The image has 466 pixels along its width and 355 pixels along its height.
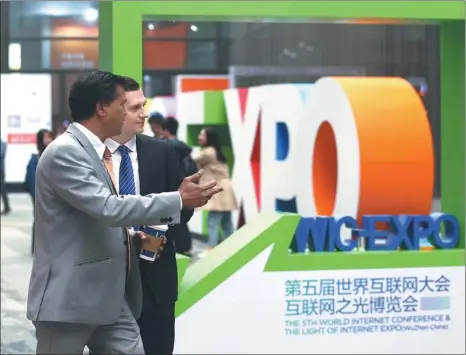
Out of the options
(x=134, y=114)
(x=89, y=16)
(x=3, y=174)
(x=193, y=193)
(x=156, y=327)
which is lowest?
(x=3, y=174)

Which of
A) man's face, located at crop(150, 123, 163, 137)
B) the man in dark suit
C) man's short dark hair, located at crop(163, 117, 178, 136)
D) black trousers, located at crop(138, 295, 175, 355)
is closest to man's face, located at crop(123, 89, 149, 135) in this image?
the man in dark suit

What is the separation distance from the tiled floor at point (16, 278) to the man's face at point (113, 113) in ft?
13.1

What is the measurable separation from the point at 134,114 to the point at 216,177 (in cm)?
712

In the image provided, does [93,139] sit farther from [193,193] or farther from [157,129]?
[157,129]

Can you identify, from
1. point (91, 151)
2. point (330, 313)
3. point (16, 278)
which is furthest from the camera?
point (16, 278)

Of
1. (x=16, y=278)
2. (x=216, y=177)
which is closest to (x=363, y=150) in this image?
(x=216, y=177)

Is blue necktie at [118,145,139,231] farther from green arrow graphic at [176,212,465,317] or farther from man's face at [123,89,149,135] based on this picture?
green arrow graphic at [176,212,465,317]

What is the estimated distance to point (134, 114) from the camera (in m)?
4.49

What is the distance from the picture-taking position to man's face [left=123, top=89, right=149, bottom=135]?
176 inches

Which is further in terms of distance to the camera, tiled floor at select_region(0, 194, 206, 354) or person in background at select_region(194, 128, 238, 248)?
person in background at select_region(194, 128, 238, 248)

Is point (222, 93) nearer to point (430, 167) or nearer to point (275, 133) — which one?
point (275, 133)

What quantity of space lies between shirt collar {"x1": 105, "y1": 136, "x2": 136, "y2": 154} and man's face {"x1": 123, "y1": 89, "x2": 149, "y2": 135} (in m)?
0.07

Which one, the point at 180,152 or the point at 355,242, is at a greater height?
the point at 180,152

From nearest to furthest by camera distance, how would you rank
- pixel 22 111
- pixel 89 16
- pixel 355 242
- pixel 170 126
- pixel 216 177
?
pixel 355 242, pixel 170 126, pixel 216 177, pixel 22 111, pixel 89 16
